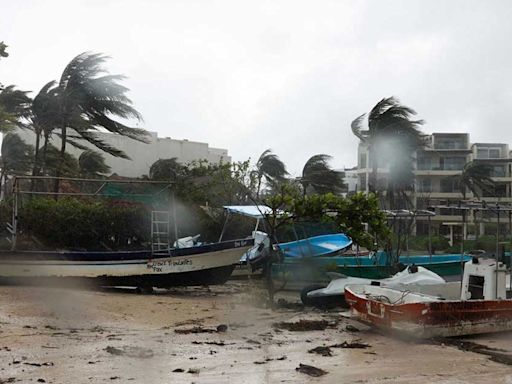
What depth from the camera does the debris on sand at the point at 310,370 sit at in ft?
23.9

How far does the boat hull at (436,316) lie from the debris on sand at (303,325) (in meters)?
0.64

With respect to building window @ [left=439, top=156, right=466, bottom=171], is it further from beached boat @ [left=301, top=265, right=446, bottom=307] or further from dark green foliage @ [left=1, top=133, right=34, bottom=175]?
beached boat @ [left=301, top=265, right=446, bottom=307]

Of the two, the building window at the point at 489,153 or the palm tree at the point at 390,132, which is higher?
the building window at the point at 489,153

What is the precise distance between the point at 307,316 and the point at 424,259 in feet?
32.6

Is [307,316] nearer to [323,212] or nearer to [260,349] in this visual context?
[323,212]

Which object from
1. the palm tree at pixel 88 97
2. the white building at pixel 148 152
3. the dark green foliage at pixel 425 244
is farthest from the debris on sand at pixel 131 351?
the white building at pixel 148 152

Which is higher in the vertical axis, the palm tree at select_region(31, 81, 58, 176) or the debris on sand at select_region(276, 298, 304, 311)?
the palm tree at select_region(31, 81, 58, 176)

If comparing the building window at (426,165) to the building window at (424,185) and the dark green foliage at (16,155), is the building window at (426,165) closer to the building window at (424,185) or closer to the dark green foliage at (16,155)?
the building window at (424,185)

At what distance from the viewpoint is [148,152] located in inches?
1780

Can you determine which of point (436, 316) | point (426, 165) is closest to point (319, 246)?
point (436, 316)

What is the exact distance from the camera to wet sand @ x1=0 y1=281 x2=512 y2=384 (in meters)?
7.07

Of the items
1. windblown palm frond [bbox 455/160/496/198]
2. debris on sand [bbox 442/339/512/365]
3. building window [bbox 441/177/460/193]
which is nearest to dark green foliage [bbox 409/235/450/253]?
windblown palm frond [bbox 455/160/496/198]

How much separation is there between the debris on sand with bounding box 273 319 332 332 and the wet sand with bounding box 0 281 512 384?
18cm

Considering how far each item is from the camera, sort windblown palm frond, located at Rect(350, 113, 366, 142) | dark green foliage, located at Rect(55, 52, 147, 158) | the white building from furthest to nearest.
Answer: the white building, windblown palm frond, located at Rect(350, 113, 366, 142), dark green foliage, located at Rect(55, 52, 147, 158)
